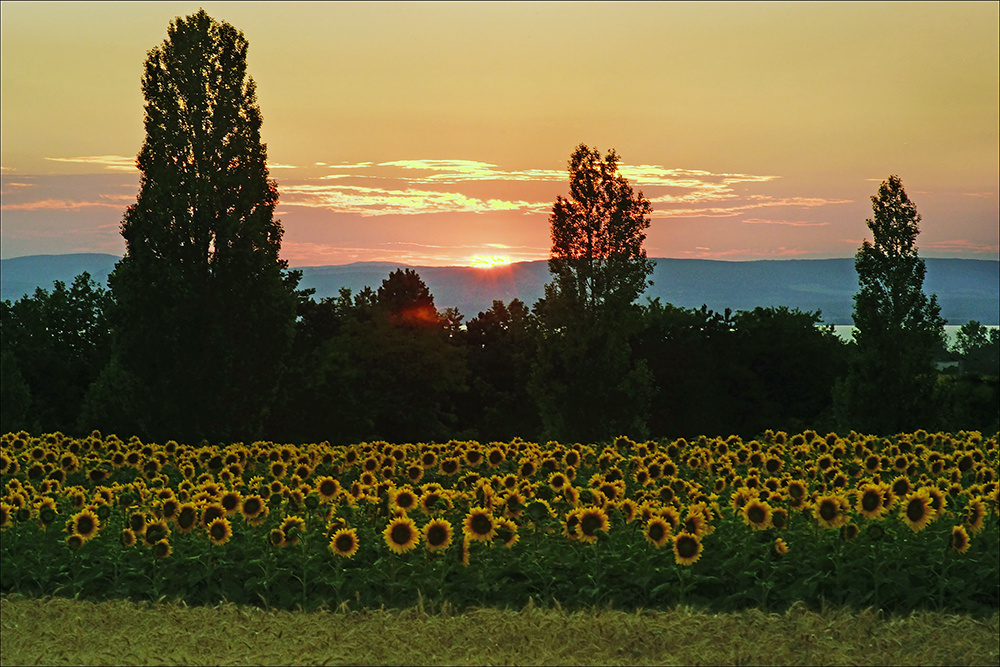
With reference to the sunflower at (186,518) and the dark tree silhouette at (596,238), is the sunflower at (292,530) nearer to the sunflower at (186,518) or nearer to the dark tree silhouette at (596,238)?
the sunflower at (186,518)

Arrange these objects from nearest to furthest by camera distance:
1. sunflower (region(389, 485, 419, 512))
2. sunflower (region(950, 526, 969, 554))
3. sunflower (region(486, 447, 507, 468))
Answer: sunflower (region(950, 526, 969, 554)), sunflower (region(389, 485, 419, 512)), sunflower (region(486, 447, 507, 468))

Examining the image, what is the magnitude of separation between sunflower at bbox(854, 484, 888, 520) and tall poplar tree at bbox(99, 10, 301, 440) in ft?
55.2

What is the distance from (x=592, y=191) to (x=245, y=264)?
988 cm

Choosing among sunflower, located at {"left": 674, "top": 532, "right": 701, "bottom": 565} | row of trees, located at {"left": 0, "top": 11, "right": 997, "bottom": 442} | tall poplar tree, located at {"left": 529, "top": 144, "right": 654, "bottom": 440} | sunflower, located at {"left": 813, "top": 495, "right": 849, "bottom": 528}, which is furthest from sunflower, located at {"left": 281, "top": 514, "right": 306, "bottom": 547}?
tall poplar tree, located at {"left": 529, "top": 144, "right": 654, "bottom": 440}

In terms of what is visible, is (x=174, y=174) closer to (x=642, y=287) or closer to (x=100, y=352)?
(x=642, y=287)

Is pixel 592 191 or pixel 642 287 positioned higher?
pixel 592 191

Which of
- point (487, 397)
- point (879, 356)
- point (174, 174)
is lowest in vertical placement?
point (487, 397)

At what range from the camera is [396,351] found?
5059cm

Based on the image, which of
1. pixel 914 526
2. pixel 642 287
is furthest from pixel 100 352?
pixel 914 526

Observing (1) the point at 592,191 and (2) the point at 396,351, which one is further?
(2) the point at 396,351

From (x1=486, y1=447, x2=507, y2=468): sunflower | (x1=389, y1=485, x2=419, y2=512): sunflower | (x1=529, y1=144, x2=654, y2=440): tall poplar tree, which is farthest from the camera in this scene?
(x1=529, y1=144, x2=654, y2=440): tall poplar tree

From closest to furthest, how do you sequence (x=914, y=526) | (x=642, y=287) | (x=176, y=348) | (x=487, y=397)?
(x=914, y=526)
(x=176, y=348)
(x=642, y=287)
(x=487, y=397)

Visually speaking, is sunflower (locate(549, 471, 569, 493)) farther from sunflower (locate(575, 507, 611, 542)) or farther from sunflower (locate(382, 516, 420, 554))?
sunflower (locate(382, 516, 420, 554))

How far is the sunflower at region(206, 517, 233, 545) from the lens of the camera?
419 inches
